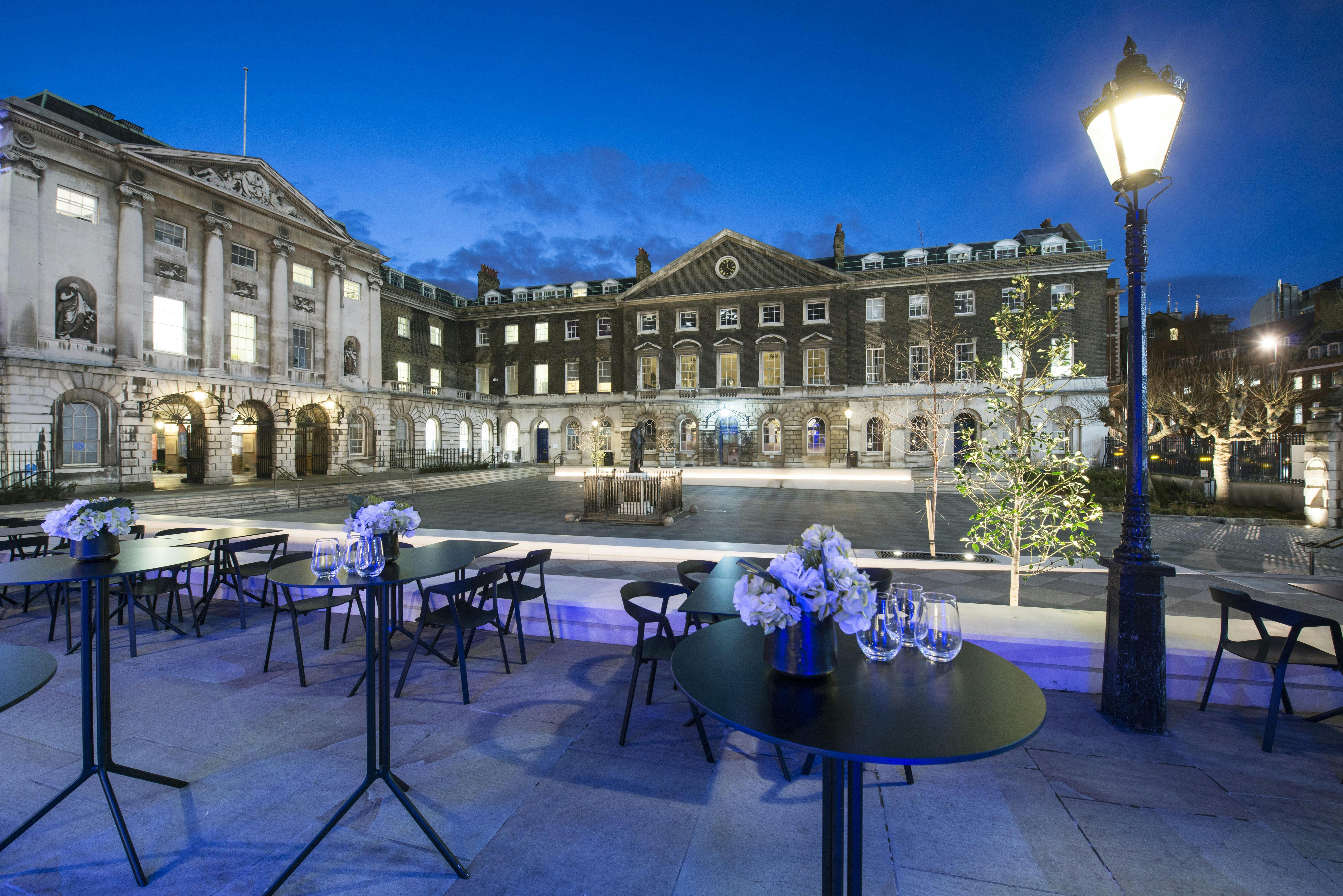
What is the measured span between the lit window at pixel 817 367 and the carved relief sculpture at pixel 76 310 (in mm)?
27347

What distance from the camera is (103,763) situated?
8.41ft

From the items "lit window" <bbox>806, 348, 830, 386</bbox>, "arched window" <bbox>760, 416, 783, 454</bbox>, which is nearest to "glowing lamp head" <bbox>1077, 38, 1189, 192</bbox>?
"lit window" <bbox>806, 348, 830, 386</bbox>

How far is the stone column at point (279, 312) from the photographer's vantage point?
21.4 meters

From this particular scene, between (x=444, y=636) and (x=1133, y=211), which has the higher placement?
(x=1133, y=211)

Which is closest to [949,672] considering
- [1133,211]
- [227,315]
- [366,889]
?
[366,889]

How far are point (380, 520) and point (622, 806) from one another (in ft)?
6.24

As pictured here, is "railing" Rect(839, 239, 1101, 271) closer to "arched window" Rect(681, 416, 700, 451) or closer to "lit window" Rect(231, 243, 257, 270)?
"arched window" Rect(681, 416, 700, 451)

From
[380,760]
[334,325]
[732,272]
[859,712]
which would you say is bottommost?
[380,760]

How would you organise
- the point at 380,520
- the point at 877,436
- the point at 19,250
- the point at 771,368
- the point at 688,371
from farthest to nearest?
the point at 688,371
the point at 771,368
the point at 877,436
the point at 19,250
the point at 380,520

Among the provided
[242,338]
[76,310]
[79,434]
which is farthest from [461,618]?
[242,338]

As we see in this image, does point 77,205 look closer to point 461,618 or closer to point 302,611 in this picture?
point 302,611

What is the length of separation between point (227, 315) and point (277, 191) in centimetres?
573

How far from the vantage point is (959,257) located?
28.7 metres

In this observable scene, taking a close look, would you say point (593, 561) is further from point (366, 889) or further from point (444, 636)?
point (366, 889)
